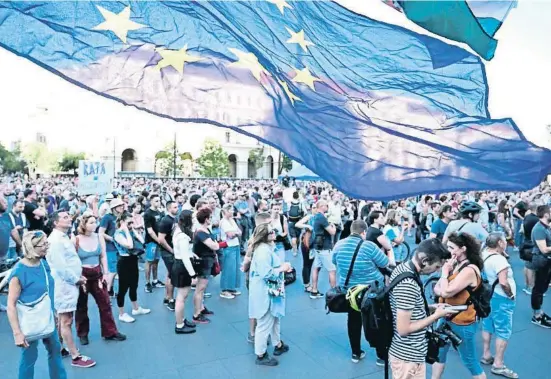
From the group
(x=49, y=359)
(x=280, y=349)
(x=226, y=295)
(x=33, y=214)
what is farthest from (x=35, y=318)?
(x=33, y=214)

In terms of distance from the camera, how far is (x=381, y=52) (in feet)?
16.3

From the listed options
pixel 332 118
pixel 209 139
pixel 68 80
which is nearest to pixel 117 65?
pixel 68 80

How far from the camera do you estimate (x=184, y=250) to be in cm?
559

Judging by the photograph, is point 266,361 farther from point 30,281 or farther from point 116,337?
point 30,281

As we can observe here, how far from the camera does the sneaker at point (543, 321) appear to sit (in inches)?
235

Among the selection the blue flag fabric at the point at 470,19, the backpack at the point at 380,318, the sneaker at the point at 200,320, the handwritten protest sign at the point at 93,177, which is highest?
the blue flag fabric at the point at 470,19

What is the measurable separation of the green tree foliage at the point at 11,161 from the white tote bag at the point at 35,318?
253 ft

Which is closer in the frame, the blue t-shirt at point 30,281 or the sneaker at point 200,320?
the blue t-shirt at point 30,281

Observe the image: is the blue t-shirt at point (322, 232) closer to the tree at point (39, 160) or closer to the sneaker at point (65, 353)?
the sneaker at point (65, 353)

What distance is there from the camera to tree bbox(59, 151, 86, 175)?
246ft

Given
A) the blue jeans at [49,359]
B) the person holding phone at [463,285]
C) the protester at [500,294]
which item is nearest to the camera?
the person holding phone at [463,285]

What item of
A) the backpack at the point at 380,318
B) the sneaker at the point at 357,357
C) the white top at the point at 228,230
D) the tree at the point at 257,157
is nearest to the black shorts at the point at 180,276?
the white top at the point at 228,230

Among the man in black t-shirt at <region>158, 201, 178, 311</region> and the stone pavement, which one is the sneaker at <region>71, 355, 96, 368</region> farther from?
the man in black t-shirt at <region>158, 201, 178, 311</region>

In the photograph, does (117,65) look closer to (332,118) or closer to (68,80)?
(68,80)
